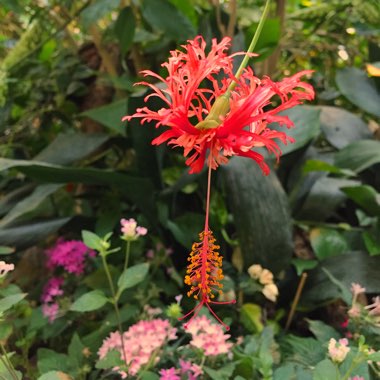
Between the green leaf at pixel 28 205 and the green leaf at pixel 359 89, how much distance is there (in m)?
0.64

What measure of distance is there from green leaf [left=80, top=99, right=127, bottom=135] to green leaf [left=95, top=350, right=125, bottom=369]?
454 millimetres

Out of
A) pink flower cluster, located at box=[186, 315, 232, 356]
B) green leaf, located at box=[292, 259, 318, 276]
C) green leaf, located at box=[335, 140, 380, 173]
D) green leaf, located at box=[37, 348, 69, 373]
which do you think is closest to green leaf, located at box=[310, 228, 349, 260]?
green leaf, located at box=[292, 259, 318, 276]

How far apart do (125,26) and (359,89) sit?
51 cm

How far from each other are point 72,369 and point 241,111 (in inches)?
15.1

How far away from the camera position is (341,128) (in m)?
1.01

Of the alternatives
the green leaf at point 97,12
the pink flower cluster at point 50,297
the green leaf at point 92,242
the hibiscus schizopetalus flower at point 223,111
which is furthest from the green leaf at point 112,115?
the hibiscus schizopetalus flower at point 223,111

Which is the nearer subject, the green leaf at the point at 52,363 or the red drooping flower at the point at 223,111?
the red drooping flower at the point at 223,111

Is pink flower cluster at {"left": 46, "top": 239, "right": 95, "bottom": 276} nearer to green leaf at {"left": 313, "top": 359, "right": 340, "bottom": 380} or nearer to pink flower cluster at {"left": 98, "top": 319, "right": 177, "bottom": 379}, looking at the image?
pink flower cluster at {"left": 98, "top": 319, "right": 177, "bottom": 379}

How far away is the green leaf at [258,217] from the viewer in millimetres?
739

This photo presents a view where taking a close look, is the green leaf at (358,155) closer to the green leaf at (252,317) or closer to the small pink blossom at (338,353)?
the green leaf at (252,317)

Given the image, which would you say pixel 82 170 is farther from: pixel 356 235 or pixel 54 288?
pixel 356 235

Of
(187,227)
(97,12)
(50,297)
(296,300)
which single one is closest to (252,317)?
(296,300)

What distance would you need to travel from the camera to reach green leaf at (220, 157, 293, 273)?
0.74 meters

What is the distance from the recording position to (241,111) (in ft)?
1.08
